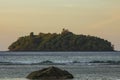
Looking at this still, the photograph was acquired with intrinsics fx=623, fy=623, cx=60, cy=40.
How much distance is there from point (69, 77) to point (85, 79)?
1.94m

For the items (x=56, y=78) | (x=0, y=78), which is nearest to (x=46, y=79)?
(x=56, y=78)

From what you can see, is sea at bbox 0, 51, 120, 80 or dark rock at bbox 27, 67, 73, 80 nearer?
dark rock at bbox 27, 67, 73, 80

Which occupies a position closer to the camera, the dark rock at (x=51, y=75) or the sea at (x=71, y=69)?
the dark rock at (x=51, y=75)

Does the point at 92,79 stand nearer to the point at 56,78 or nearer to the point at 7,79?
the point at 56,78

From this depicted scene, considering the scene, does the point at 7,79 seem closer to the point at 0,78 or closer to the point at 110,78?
the point at 0,78

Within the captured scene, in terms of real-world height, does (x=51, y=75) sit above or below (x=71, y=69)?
below

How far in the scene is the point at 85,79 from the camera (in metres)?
60.9

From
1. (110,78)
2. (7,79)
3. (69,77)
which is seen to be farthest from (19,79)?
(110,78)

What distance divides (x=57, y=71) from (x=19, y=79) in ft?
13.9

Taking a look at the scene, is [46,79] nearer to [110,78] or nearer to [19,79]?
[19,79]

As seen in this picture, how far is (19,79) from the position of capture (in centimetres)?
6116

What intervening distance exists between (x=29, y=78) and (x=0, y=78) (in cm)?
296

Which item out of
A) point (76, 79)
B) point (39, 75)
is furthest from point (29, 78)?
point (76, 79)

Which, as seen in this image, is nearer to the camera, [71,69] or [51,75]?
[51,75]
